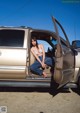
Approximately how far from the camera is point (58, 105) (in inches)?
246

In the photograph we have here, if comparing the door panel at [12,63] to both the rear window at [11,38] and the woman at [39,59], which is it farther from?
the woman at [39,59]

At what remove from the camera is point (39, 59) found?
24.7ft

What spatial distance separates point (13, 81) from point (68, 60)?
5.01ft

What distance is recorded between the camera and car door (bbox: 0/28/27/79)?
6.98 m

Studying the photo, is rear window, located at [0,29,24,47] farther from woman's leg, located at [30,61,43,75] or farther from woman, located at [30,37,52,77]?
woman's leg, located at [30,61,43,75]

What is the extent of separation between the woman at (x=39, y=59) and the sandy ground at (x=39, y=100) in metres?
0.67

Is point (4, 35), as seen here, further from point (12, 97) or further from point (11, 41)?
point (12, 97)

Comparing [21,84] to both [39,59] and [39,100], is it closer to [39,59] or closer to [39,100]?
[39,100]

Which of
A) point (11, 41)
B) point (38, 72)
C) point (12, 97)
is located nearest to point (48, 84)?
point (38, 72)

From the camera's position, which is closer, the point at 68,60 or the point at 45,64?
the point at 68,60

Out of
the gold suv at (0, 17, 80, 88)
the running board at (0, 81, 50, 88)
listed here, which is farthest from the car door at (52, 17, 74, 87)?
the running board at (0, 81, 50, 88)

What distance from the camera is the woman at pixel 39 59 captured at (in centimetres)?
742

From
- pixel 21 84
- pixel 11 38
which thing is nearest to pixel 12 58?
pixel 11 38

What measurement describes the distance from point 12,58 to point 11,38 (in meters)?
0.56
